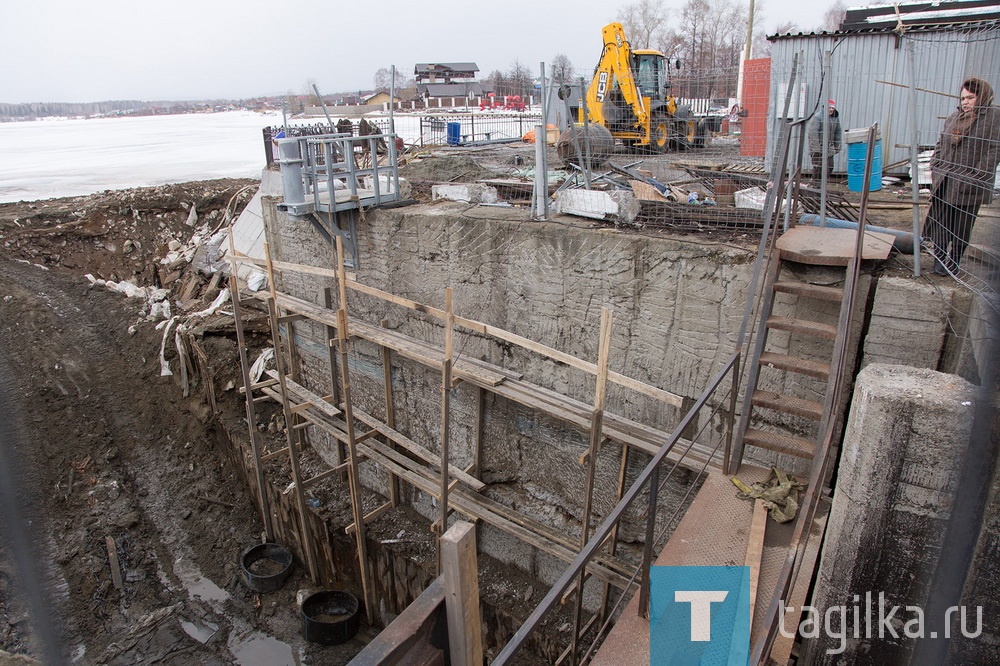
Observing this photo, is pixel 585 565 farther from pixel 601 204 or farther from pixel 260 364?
pixel 260 364

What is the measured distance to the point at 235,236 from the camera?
1484 centimetres

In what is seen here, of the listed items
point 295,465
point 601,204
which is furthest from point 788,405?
point 295,465

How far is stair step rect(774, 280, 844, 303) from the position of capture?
173 inches

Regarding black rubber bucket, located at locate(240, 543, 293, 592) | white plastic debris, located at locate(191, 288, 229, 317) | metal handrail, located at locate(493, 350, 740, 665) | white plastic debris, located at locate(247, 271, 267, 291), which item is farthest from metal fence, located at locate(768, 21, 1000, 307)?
white plastic debris, located at locate(191, 288, 229, 317)

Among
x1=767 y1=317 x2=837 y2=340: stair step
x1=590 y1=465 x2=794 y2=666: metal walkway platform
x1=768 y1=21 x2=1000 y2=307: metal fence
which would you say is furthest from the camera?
x1=768 y1=21 x2=1000 y2=307: metal fence

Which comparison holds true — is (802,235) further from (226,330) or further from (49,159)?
(49,159)

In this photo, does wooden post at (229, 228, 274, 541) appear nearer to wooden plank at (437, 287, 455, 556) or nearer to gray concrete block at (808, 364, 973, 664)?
wooden plank at (437, 287, 455, 556)

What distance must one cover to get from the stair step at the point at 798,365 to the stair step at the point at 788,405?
0.23 meters

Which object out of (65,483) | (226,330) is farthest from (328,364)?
(65,483)

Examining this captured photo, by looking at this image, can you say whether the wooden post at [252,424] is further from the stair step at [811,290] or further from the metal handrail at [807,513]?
the metal handrail at [807,513]

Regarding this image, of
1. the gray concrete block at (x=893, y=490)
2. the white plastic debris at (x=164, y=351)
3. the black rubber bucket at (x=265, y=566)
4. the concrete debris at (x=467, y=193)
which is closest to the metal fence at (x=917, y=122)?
the gray concrete block at (x=893, y=490)

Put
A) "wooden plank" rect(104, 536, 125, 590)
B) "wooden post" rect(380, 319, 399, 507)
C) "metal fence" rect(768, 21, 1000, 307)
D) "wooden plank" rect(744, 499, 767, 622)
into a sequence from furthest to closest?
1. "wooden plank" rect(104, 536, 125, 590)
2. "wooden post" rect(380, 319, 399, 507)
3. "metal fence" rect(768, 21, 1000, 307)
4. "wooden plank" rect(744, 499, 767, 622)

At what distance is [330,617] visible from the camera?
26.3 ft

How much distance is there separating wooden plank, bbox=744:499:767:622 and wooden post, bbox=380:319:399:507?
4874mm
